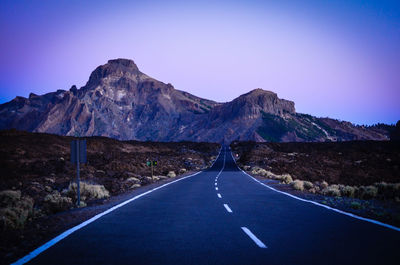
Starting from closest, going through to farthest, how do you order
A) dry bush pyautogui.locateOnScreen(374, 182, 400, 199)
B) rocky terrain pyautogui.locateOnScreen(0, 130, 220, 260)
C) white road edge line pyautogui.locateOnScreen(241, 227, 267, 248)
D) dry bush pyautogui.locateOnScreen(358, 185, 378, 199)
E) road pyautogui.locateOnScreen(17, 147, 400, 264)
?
1. road pyautogui.locateOnScreen(17, 147, 400, 264)
2. white road edge line pyautogui.locateOnScreen(241, 227, 267, 248)
3. rocky terrain pyautogui.locateOnScreen(0, 130, 220, 260)
4. dry bush pyautogui.locateOnScreen(374, 182, 400, 199)
5. dry bush pyautogui.locateOnScreen(358, 185, 378, 199)

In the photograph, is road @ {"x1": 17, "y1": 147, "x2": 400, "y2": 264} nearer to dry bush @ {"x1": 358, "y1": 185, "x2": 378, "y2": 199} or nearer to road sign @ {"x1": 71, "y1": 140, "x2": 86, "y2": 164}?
road sign @ {"x1": 71, "y1": 140, "x2": 86, "y2": 164}

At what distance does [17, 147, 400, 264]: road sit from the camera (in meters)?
5.16

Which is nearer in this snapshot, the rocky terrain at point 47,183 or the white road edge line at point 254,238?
the white road edge line at point 254,238

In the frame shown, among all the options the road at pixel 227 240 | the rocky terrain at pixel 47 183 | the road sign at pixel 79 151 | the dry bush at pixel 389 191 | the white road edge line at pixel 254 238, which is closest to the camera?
the road at pixel 227 240

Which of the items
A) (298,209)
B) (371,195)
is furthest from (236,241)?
(371,195)

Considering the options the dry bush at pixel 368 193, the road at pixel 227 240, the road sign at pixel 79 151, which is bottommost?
the dry bush at pixel 368 193

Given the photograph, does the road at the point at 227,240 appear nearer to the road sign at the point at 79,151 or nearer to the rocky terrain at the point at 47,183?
the rocky terrain at the point at 47,183

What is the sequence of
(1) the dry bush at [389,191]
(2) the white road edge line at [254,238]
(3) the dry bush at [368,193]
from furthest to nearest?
(3) the dry bush at [368,193], (1) the dry bush at [389,191], (2) the white road edge line at [254,238]

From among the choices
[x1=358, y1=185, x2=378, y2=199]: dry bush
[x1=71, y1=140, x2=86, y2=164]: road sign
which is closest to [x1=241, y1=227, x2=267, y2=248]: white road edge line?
[x1=71, y1=140, x2=86, y2=164]: road sign

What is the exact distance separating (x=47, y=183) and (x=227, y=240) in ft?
67.3

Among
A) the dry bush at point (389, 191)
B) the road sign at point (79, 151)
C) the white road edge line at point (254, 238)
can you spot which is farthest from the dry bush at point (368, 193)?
the road sign at point (79, 151)

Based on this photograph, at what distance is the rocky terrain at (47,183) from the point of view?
7.82 meters

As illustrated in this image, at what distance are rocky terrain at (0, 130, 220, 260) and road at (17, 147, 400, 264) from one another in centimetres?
122

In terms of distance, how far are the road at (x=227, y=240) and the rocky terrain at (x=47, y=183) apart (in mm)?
1221
